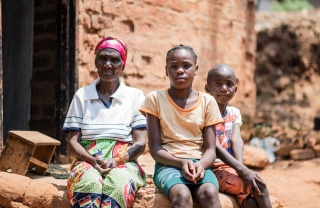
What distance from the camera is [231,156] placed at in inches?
139

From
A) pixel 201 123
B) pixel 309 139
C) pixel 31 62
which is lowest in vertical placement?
pixel 309 139

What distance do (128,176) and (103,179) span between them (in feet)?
0.55

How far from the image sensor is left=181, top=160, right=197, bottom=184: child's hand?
3.17m

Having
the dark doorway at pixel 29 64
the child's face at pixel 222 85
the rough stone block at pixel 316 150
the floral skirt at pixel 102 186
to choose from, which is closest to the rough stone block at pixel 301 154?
the rough stone block at pixel 316 150

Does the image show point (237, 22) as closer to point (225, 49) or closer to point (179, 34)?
point (225, 49)

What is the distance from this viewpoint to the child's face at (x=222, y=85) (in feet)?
12.5

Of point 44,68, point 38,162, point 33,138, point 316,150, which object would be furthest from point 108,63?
point 316,150

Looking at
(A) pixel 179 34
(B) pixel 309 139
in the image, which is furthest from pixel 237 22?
(B) pixel 309 139

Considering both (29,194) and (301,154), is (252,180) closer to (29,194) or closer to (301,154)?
(29,194)

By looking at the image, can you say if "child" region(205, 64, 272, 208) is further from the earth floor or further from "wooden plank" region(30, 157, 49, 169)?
"wooden plank" region(30, 157, 49, 169)

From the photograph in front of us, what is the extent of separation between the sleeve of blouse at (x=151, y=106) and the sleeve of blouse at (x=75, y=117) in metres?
0.47

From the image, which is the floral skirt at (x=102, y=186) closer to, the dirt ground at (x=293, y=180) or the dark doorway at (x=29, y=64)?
the dirt ground at (x=293, y=180)

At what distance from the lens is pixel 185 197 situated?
3082mm

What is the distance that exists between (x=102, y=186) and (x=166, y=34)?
3.38m
